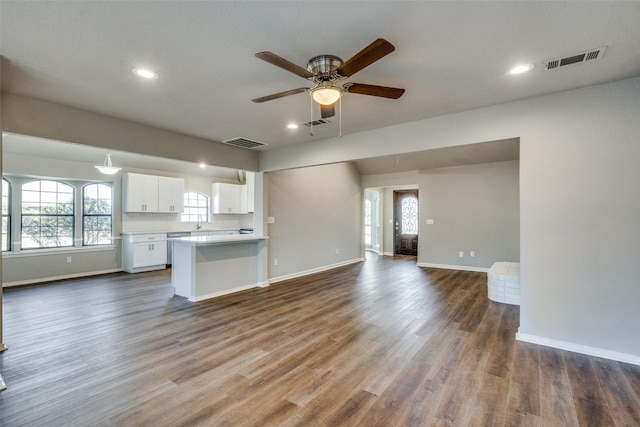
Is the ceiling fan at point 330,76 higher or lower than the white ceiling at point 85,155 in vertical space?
lower

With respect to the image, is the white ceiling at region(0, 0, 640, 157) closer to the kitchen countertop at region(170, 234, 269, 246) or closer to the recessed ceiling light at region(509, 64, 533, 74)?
the recessed ceiling light at region(509, 64, 533, 74)

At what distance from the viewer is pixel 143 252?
6.82 m

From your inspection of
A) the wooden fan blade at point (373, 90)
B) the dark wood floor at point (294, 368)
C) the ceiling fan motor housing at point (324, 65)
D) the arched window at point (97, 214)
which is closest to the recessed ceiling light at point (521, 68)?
the wooden fan blade at point (373, 90)

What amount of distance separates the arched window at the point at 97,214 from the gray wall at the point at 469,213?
724 centimetres

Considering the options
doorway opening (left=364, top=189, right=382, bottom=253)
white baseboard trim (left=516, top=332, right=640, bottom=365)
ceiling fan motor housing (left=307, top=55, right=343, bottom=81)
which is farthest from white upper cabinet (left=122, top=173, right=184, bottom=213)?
white baseboard trim (left=516, top=332, right=640, bottom=365)

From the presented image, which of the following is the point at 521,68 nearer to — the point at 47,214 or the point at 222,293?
the point at 222,293

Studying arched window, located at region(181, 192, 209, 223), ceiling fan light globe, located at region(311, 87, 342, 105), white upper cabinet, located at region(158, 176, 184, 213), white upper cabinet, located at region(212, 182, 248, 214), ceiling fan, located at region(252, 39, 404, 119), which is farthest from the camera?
white upper cabinet, located at region(212, 182, 248, 214)

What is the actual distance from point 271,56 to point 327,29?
0.44 m

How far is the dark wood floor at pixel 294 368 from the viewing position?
1.96 meters

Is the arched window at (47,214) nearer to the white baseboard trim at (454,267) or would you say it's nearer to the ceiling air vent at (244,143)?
the ceiling air vent at (244,143)

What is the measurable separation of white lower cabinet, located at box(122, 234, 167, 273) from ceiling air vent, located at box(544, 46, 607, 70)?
7.63 metres

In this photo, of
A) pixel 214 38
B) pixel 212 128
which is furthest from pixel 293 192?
pixel 214 38

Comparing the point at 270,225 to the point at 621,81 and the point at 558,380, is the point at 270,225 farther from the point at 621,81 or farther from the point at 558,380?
the point at 621,81

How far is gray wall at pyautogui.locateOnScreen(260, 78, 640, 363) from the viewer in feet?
8.76
